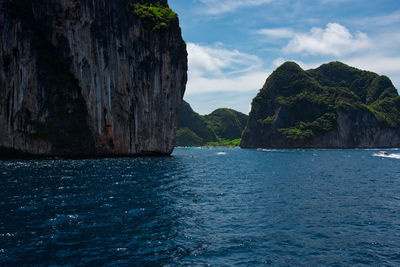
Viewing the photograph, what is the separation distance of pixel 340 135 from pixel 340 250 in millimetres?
185521

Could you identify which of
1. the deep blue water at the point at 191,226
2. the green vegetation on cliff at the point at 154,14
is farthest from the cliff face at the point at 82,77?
the deep blue water at the point at 191,226

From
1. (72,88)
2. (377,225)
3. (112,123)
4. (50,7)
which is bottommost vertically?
(377,225)

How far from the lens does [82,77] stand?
196 ft

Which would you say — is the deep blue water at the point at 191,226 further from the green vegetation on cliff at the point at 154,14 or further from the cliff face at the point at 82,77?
the green vegetation on cliff at the point at 154,14

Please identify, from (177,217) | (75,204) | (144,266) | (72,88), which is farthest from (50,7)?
(144,266)

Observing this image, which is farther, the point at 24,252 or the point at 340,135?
the point at 340,135

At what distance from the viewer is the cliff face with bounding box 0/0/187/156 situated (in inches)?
2044

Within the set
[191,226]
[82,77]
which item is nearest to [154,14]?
[82,77]

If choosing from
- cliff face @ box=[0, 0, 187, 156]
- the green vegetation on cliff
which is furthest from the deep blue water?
the green vegetation on cliff

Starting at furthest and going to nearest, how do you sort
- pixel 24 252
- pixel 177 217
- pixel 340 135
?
pixel 340 135
pixel 177 217
pixel 24 252

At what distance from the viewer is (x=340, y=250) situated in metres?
12.5

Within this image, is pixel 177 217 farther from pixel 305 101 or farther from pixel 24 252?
pixel 305 101

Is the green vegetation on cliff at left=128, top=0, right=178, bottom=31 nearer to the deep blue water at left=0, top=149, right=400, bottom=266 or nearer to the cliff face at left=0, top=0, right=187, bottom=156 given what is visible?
the cliff face at left=0, top=0, right=187, bottom=156

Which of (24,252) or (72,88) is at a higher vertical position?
(72,88)
